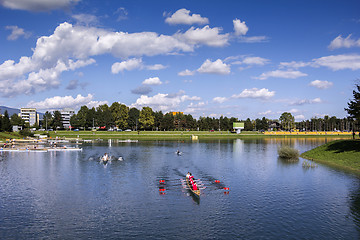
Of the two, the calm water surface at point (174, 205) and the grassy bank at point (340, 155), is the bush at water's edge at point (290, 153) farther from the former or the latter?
the calm water surface at point (174, 205)

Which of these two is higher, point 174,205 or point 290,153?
point 290,153

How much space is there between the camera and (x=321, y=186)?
46000 mm

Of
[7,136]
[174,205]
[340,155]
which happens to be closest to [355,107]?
[340,155]

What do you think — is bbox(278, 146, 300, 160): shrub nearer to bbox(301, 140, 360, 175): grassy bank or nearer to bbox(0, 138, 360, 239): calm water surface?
bbox(301, 140, 360, 175): grassy bank

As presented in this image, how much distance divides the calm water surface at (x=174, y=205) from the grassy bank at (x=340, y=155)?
7331mm

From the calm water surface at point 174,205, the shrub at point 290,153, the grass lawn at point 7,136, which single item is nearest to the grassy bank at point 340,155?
the shrub at point 290,153

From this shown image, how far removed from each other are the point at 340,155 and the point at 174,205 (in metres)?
53.8

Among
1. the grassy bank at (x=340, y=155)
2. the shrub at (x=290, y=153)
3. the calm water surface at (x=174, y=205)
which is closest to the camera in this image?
the calm water surface at (x=174, y=205)

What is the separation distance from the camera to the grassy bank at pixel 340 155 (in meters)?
62.2

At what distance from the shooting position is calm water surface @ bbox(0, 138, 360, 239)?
27.4m

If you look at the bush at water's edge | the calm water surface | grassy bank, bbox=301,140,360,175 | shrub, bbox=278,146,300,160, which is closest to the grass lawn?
the calm water surface

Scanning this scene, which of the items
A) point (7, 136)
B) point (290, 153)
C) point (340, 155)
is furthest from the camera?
point (7, 136)

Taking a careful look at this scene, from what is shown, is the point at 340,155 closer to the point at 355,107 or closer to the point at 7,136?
the point at 355,107

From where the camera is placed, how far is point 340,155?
71375 millimetres
